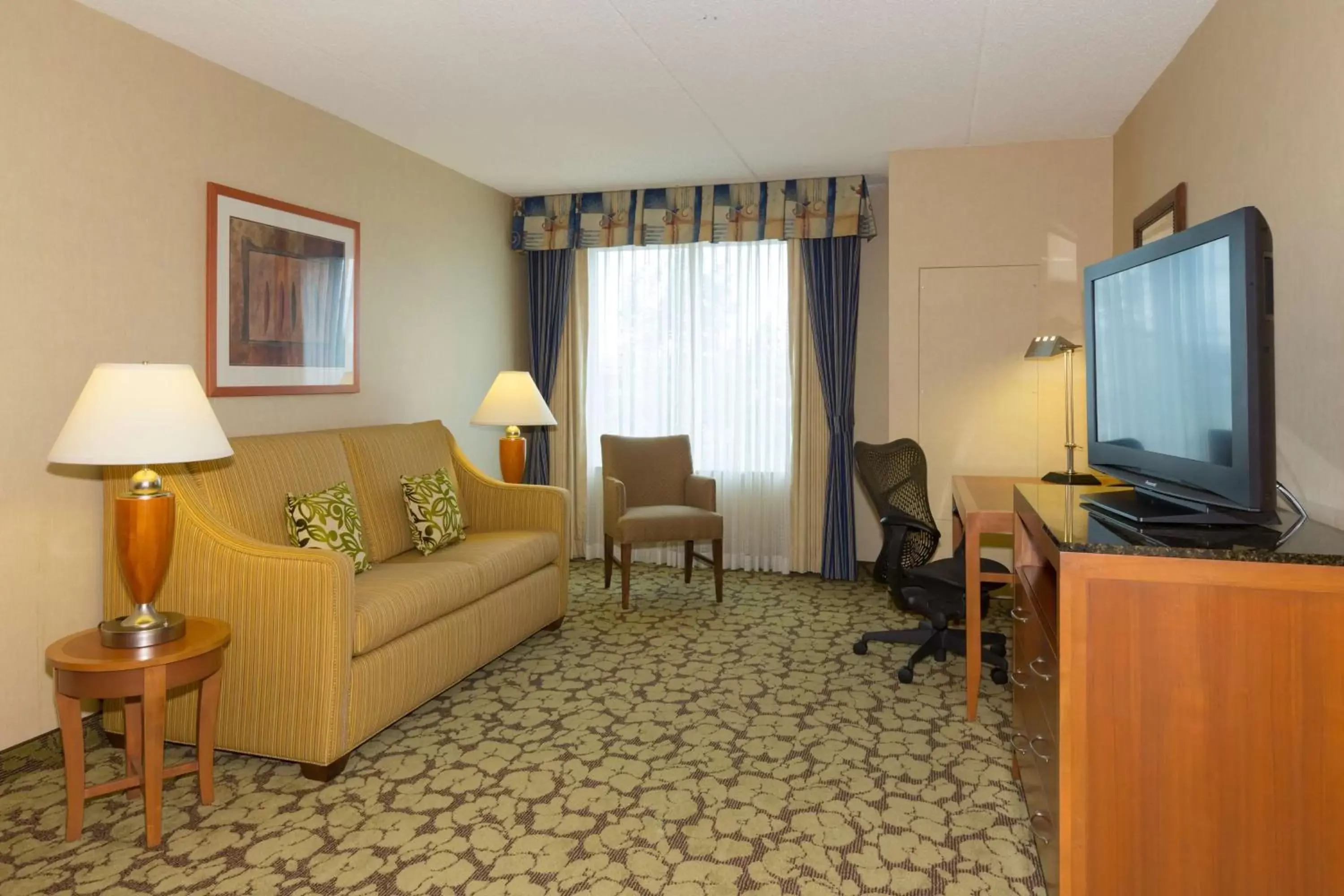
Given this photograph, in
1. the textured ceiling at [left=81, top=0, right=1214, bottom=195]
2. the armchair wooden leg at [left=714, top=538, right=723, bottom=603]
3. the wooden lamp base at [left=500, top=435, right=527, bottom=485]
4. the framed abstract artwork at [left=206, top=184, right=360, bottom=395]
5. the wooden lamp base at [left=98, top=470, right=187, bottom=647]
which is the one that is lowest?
the armchair wooden leg at [left=714, top=538, right=723, bottom=603]

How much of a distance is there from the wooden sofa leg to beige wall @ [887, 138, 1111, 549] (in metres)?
3.38

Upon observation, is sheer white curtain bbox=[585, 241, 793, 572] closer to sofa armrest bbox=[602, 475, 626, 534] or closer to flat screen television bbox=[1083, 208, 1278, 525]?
sofa armrest bbox=[602, 475, 626, 534]

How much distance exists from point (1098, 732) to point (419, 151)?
4.47 metres

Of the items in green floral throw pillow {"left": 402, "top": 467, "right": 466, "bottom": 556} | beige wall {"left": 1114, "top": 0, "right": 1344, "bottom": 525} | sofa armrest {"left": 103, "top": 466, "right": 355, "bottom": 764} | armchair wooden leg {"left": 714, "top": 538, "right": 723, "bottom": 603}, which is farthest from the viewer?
armchair wooden leg {"left": 714, "top": 538, "right": 723, "bottom": 603}

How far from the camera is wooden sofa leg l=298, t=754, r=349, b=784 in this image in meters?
2.87

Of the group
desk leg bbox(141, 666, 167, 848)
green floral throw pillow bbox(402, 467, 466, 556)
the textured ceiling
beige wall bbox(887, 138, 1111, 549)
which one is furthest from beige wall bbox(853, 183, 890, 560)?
desk leg bbox(141, 666, 167, 848)

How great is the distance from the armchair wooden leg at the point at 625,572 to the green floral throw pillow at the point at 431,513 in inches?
39.4

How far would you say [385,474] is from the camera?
4.22 meters

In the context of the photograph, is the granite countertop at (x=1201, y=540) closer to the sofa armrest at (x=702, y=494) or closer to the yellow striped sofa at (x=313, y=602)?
the yellow striped sofa at (x=313, y=602)

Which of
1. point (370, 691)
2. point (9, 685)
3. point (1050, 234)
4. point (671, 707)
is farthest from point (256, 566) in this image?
point (1050, 234)

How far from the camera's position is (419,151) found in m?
4.99

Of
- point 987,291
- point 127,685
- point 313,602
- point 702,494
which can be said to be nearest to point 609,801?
point 313,602

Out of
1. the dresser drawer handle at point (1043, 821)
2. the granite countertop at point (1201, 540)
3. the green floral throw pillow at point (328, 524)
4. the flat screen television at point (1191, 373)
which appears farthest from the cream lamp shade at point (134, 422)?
the flat screen television at point (1191, 373)

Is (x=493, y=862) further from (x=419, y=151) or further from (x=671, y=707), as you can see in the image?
(x=419, y=151)
